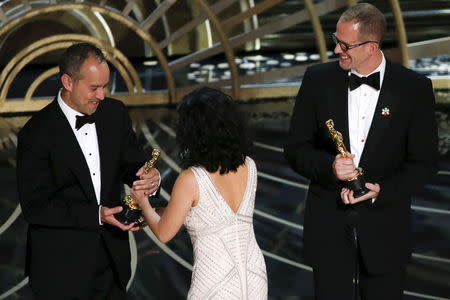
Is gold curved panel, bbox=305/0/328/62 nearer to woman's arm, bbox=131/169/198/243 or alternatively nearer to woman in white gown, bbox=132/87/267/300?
woman in white gown, bbox=132/87/267/300

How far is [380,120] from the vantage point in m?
3.28

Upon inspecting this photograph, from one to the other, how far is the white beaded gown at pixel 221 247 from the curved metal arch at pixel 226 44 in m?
5.98

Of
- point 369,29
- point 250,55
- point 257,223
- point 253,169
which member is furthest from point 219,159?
point 250,55

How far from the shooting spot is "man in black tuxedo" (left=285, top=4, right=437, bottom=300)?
3.27 m

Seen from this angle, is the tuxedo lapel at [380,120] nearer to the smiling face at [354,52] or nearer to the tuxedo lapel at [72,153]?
the smiling face at [354,52]

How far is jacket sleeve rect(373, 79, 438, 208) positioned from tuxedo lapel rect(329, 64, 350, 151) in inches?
8.2

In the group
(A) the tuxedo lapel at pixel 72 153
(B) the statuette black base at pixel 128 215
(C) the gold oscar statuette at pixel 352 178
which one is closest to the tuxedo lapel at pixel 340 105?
(C) the gold oscar statuette at pixel 352 178

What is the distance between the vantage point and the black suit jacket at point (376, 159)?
10.7 ft

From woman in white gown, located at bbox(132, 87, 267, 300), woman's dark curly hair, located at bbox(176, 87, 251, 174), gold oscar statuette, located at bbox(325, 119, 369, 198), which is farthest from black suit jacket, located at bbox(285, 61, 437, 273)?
woman's dark curly hair, located at bbox(176, 87, 251, 174)

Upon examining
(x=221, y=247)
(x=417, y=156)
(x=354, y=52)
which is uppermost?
(x=354, y=52)

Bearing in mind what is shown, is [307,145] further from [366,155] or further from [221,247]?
[221,247]

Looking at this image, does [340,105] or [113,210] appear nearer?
[113,210]

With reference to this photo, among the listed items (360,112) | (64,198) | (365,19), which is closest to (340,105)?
(360,112)

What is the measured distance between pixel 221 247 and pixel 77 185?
21.8 inches
